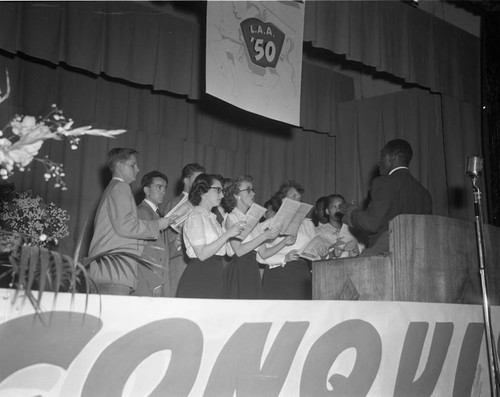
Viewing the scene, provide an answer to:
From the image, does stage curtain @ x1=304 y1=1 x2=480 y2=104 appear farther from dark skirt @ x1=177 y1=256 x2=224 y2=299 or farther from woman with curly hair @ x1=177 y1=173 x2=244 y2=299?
dark skirt @ x1=177 y1=256 x2=224 y2=299

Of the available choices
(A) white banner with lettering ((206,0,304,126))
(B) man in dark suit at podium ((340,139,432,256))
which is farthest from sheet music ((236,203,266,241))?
(A) white banner with lettering ((206,0,304,126))

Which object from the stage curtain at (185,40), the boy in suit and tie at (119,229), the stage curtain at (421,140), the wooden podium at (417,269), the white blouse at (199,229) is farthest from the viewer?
the stage curtain at (421,140)

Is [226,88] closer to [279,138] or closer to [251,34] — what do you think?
[251,34]

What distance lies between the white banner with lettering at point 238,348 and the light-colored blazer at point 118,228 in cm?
114

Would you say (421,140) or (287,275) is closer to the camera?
(287,275)

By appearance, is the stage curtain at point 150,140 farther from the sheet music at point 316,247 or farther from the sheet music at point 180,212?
the sheet music at point 316,247

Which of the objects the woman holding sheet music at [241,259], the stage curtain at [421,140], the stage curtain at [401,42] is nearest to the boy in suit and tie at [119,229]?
the woman holding sheet music at [241,259]

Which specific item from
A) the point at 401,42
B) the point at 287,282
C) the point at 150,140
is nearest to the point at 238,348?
the point at 287,282

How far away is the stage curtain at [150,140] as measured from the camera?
573cm

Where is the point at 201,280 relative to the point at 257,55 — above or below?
below

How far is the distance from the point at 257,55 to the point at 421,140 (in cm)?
304

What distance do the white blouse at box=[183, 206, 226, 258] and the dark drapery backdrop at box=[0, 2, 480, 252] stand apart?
7.16 feet

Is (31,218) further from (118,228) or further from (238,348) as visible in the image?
(238,348)

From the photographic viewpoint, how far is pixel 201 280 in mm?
3748
